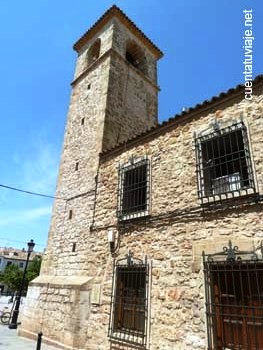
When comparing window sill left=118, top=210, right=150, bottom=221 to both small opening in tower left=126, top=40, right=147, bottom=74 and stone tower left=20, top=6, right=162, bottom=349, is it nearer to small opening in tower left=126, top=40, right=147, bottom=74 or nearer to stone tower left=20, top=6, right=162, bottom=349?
stone tower left=20, top=6, right=162, bottom=349

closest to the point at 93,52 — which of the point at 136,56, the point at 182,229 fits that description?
the point at 136,56

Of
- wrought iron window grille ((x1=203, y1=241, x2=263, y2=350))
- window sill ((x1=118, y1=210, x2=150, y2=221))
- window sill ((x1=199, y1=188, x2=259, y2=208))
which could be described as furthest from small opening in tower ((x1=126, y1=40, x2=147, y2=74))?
wrought iron window grille ((x1=203, y1=241, x2=263, y2=350))

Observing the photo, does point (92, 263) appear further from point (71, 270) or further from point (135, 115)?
point (135, 115)

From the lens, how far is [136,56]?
13.0 metres

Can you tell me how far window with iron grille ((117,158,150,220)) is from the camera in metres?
6.97

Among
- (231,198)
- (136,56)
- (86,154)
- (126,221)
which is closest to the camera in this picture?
(231,198)

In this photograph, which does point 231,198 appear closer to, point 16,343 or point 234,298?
point 234,298

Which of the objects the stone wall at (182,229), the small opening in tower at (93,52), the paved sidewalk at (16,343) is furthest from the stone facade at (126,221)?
the small opening in tower at (93,52)

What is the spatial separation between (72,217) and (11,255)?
201ft

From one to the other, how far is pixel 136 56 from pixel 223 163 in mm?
9552

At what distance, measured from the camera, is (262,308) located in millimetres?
4152

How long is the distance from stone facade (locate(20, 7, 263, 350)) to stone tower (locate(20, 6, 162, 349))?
0.04 metres

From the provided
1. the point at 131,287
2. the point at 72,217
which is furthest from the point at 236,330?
the point at 72,217

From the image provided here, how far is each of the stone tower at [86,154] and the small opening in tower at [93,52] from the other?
0.06ft
